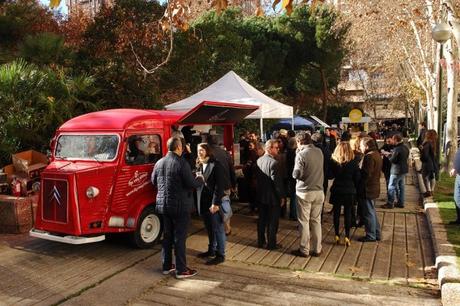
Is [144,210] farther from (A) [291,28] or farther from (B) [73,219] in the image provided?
(A) [291,28]

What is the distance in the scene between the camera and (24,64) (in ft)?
35.2

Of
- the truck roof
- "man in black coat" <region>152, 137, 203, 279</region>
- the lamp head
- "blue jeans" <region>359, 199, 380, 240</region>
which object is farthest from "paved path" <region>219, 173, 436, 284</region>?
the lamp head

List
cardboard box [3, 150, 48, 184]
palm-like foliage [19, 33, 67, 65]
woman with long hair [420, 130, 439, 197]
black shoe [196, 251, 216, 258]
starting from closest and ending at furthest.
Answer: black shoe [196, 251, 216, 258]
cardboard box [3, 150, 48, 184]
woman with long hair [420, 130, 439, 197]
palm-like foliage [19, 33, 67, 65]

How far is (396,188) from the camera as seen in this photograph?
32.9 ft

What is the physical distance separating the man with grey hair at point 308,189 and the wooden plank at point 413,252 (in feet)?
4.38

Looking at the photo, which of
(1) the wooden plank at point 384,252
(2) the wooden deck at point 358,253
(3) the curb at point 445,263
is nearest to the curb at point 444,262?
(3) the curb at point 445,263

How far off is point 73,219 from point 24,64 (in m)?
5.99

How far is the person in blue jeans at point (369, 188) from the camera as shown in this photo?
7.33 meters

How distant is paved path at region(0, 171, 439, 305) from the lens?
5.24 metres

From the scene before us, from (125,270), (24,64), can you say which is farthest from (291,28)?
(125,270)

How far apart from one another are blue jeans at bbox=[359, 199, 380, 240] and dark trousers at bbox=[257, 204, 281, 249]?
1.54 m

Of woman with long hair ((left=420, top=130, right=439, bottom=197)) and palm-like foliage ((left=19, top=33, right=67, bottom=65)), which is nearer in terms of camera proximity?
woman with long hair ((left=420, top=130, right=439, bottom=197))

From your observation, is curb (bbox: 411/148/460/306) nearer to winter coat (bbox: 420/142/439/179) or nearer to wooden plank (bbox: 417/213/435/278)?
wooden plank (bbox: 417/213/435/278)

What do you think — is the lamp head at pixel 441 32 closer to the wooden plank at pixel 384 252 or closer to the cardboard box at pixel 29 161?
the wooden plank at pixel 384 252
